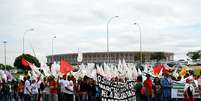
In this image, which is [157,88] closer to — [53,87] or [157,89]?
[157,89]

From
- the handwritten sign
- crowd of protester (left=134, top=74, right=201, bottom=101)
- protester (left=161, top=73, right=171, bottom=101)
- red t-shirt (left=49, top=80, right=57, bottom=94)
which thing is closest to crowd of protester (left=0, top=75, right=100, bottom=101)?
red t-shirt (left=49, top=80, right=57, bottom=94)

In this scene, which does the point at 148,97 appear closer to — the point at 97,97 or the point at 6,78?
the point at 97,97

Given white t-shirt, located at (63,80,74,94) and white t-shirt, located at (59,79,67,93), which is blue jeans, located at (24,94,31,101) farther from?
white t-shirt, located at (63,80,74,94)

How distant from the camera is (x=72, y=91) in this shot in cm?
1903

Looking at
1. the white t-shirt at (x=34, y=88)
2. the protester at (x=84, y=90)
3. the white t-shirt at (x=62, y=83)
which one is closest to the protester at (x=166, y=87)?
the protester at (x=84, y=90)

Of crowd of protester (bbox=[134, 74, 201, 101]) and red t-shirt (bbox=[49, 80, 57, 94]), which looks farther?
red t-shirt (bbox=[49, 80, 57, 94])

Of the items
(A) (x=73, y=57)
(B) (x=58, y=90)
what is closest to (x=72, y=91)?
(B) (x=58, y=90)

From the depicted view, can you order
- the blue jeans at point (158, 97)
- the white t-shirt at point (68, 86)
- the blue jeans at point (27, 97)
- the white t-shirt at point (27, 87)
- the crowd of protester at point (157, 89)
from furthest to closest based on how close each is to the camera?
the blue jeans at point (27, 97) → the white t-shirt at point (27, 87) → the blue jeans at point (158, 97) → the white t-shirt at point (68, 86) → the crowd of protester at point (157, 89)

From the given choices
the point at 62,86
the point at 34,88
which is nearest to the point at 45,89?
the point at 34,88

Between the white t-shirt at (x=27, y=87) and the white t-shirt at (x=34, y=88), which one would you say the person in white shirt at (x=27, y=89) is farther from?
the white t-shirt at (x=34, y=88)

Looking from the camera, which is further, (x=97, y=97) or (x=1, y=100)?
(x=1, y=100)

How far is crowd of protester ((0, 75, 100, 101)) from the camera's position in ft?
60.3

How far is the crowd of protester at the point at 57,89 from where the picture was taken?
60.3 feet

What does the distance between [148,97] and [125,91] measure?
10.6 ft
